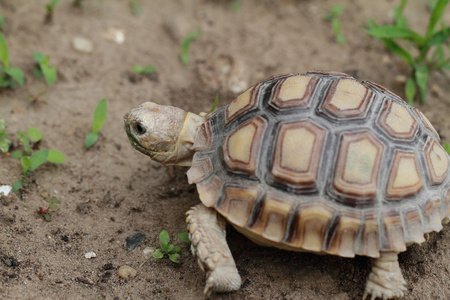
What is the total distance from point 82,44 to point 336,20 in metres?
2.76

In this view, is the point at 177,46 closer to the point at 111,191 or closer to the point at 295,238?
the point at 111,191

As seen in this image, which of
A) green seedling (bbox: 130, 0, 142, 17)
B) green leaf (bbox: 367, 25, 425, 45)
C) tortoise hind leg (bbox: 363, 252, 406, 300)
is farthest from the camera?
green seedling (bbox: 130, 0, 142, 17)

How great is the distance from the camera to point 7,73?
360 centimetres

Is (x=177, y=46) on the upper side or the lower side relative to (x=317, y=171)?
lower

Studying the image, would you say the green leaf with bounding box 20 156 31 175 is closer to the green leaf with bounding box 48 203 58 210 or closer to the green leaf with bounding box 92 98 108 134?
the green leaf with bounding box 48 203 58 210

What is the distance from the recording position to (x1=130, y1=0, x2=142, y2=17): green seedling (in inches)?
190

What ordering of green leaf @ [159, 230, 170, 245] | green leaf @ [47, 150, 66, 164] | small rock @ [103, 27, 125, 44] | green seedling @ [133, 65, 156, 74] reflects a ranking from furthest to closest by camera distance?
small rock @ [103, 27, 125, 44] < green seedling @ [133, 65, 156, 74] < green leaf @ [47, 150, 66, 164] < green leaf @ [159, 230, 170, 245]

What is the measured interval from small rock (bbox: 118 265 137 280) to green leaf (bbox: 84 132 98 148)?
3.94 feet

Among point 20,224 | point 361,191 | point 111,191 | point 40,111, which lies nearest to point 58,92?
point 40,111

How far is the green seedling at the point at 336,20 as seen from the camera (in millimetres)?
4680

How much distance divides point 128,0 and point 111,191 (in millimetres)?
2779

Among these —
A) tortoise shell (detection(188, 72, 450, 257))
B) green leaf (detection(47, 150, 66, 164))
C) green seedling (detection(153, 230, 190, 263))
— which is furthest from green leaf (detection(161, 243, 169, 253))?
green leaf (detection(47, 150, 66, 164))

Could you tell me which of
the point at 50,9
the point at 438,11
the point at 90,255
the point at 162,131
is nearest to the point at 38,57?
the point at 50,9

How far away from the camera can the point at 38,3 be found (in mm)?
4551
